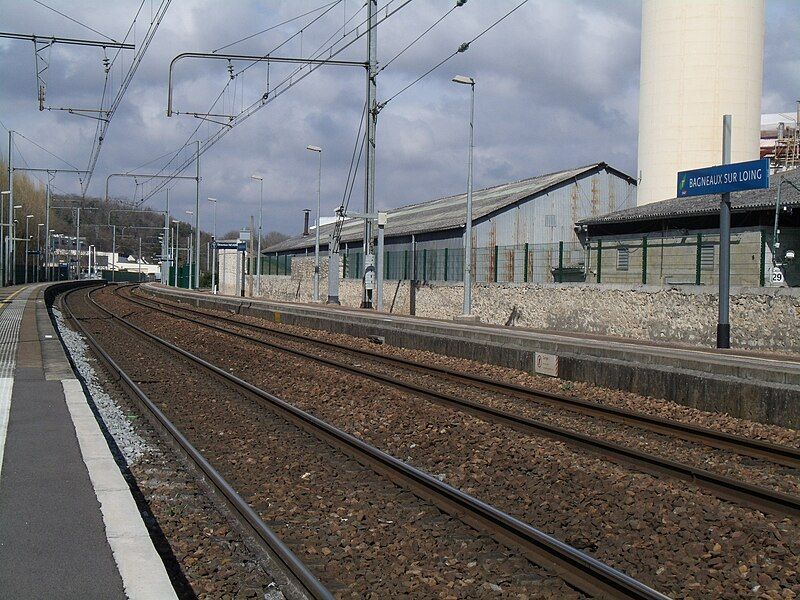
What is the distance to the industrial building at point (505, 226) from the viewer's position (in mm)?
35469

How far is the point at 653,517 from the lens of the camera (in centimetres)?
723

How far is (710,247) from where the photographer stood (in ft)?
83.9

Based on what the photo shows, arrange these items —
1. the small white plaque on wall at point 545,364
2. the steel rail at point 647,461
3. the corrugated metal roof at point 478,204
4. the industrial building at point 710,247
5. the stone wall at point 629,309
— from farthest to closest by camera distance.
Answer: the corrugated metal roof at point 478,204
the industrial building at point 710,247
the stone wall at point 629,309
the small white plaque on wall at point 545,364
the steel rail at point 647,461

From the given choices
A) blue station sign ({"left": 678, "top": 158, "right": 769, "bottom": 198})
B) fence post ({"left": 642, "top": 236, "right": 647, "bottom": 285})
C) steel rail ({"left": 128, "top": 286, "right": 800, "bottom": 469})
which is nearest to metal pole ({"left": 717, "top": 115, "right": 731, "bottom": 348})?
blue station sign ({"left": 678, "top": 158, "right": 769, "bottom": 198})

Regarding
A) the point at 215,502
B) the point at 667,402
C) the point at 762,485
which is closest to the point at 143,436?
the point at 215,502

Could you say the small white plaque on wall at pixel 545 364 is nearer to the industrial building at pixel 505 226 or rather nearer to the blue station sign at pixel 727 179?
the blue station sign at pixel 727 179

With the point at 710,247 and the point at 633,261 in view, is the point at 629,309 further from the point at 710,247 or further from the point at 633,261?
the point at 710,247

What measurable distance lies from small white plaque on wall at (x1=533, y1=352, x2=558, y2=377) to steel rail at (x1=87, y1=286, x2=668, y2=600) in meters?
7.19

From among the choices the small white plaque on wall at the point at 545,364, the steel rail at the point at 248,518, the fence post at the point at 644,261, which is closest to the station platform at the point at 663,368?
the small white plaque on wall at the point at 545,364

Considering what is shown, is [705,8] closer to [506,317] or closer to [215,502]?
[506,317]

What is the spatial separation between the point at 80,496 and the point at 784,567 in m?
5.34

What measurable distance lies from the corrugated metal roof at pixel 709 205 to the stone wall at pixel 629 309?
4487mm

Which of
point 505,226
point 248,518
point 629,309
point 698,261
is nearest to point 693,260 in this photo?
point 698,261

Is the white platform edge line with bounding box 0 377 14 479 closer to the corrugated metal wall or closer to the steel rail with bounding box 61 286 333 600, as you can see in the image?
the steel rail with bounding box 61 286 333 600
